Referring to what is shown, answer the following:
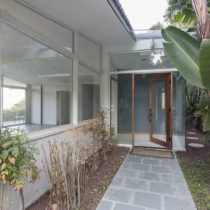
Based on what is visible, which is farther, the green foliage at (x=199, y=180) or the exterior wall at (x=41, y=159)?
the green foliage at (x=199, y=180)

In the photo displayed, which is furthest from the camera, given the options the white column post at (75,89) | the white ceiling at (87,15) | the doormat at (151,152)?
the doormat at (151,152)

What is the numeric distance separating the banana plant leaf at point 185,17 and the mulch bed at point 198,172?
3088 millimetres

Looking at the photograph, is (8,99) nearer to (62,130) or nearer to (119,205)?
(62,130)

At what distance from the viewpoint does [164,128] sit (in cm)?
646

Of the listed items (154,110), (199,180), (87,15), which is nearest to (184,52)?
(87,15)

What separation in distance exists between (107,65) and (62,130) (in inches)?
130

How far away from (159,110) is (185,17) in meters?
3.72

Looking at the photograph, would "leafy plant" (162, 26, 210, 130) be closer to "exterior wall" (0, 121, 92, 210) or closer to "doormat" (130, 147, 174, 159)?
"exterior wall" (0, 121, 92, 210)

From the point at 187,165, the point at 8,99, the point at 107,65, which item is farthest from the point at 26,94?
the point at 187,165

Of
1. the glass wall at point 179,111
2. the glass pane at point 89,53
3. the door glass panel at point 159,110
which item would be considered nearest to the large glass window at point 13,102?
the glass pane at point 89,53

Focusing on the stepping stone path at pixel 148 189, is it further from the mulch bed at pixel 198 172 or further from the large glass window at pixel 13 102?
the large glass window at pixel 13 102

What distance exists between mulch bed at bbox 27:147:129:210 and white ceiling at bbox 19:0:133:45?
3219mm

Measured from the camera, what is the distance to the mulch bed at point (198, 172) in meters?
3.09

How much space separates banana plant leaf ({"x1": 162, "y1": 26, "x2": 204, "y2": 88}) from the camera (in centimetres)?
235
